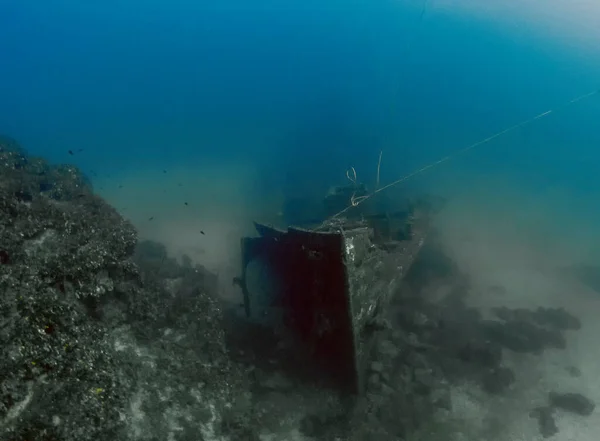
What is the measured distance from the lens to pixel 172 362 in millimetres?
8750

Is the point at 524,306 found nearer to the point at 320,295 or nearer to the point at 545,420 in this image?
the point at 545,420

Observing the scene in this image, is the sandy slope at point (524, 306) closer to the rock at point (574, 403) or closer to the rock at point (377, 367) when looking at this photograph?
the rock at point (574, 403)

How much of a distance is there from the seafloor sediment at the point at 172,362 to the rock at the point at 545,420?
0.03 m

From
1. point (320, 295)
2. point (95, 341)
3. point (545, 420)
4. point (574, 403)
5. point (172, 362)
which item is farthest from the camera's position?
point (574, 403)

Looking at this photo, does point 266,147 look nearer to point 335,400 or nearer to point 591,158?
point 335,400

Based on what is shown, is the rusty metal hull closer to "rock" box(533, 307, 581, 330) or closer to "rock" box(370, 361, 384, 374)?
"rock" box(370, 361, 384, 374)

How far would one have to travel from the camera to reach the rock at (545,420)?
957 cm

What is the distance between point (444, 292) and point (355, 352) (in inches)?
331

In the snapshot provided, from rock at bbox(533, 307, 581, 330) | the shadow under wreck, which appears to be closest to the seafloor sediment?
the shadow under wreck

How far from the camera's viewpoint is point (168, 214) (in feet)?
72.7

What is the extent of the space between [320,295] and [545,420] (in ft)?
23.4

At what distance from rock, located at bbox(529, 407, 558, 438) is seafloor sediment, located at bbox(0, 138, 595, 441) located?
0.03 m

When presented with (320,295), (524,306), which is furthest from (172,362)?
(524,306)

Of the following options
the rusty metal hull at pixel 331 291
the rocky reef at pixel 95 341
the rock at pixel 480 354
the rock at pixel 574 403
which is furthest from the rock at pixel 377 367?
the rock at pixel 574 403
